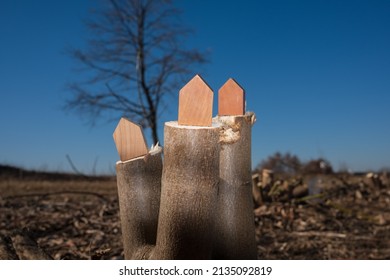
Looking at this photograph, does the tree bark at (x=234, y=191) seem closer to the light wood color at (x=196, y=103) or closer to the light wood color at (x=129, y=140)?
the light wood color at (x=196, y=103)

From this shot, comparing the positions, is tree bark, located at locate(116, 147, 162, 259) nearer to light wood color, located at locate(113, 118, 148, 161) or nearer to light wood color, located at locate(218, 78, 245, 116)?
light wood color, located at locate(113, 118, 148, 161)

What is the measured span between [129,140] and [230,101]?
0.54 meters

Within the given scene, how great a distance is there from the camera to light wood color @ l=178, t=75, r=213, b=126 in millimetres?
1750

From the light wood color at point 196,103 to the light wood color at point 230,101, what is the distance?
28cm

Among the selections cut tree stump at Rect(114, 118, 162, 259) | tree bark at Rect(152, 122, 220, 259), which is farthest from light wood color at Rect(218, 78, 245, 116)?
cut tree stump at Rect(114, 118, 162, 259)

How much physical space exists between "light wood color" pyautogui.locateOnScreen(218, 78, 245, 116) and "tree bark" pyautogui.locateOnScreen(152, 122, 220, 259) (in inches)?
10.3

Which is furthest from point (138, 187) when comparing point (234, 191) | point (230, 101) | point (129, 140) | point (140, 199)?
point (230, 101)

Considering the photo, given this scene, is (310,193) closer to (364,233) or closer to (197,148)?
(364,233)

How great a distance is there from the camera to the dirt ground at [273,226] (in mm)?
3822

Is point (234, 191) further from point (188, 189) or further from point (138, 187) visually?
point (138, 187)

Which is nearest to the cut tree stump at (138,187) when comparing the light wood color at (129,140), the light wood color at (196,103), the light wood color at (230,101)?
the light wood color at (129,140)

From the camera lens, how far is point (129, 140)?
203cm

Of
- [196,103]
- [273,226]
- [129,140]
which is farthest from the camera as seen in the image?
[273,226]

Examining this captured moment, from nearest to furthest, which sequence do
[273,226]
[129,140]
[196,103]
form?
[196,103]
[129,140]
[273,226]
